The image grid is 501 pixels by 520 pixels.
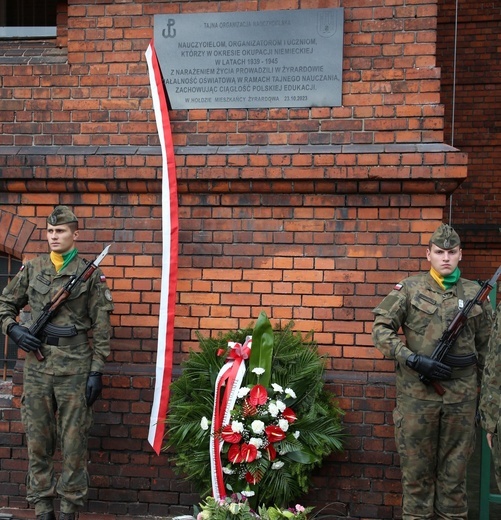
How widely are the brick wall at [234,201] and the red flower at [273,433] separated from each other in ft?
2.20

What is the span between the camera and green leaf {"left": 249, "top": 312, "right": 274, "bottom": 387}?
4091mm

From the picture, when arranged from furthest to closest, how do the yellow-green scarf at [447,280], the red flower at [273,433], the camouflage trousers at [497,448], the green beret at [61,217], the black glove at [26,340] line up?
the green beret at [61,217]
the black glove at [26,340]
the yellow-green scarf at [447,280]
the red flower at [273,433]
the camouflage trousers at [497,448]

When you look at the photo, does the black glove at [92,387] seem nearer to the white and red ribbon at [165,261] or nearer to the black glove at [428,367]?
the white and red ribbon at [165,261]

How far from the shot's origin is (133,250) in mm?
4746

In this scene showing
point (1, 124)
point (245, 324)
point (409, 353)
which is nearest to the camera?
point (409, 353)

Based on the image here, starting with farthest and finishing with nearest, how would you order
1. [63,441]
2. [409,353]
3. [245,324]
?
1. [245,324]
2. [63,441]
3. [409,353]

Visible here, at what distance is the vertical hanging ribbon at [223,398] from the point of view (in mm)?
3961

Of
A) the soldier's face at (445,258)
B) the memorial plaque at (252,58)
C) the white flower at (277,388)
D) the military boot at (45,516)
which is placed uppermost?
the memorial plaque at (252,58)

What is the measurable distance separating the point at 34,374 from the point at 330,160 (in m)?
2.31

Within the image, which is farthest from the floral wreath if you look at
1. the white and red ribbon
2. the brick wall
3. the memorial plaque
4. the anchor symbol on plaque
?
the anchor symbol on plaque

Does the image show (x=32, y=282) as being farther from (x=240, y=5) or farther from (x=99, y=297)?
(x=240, y=5)

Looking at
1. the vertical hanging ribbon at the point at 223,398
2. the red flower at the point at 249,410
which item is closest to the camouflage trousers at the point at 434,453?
the red flower at the point at 249,410

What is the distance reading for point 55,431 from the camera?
4.40 metres

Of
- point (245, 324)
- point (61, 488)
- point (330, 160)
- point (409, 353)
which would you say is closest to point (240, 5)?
point (330, 160)
